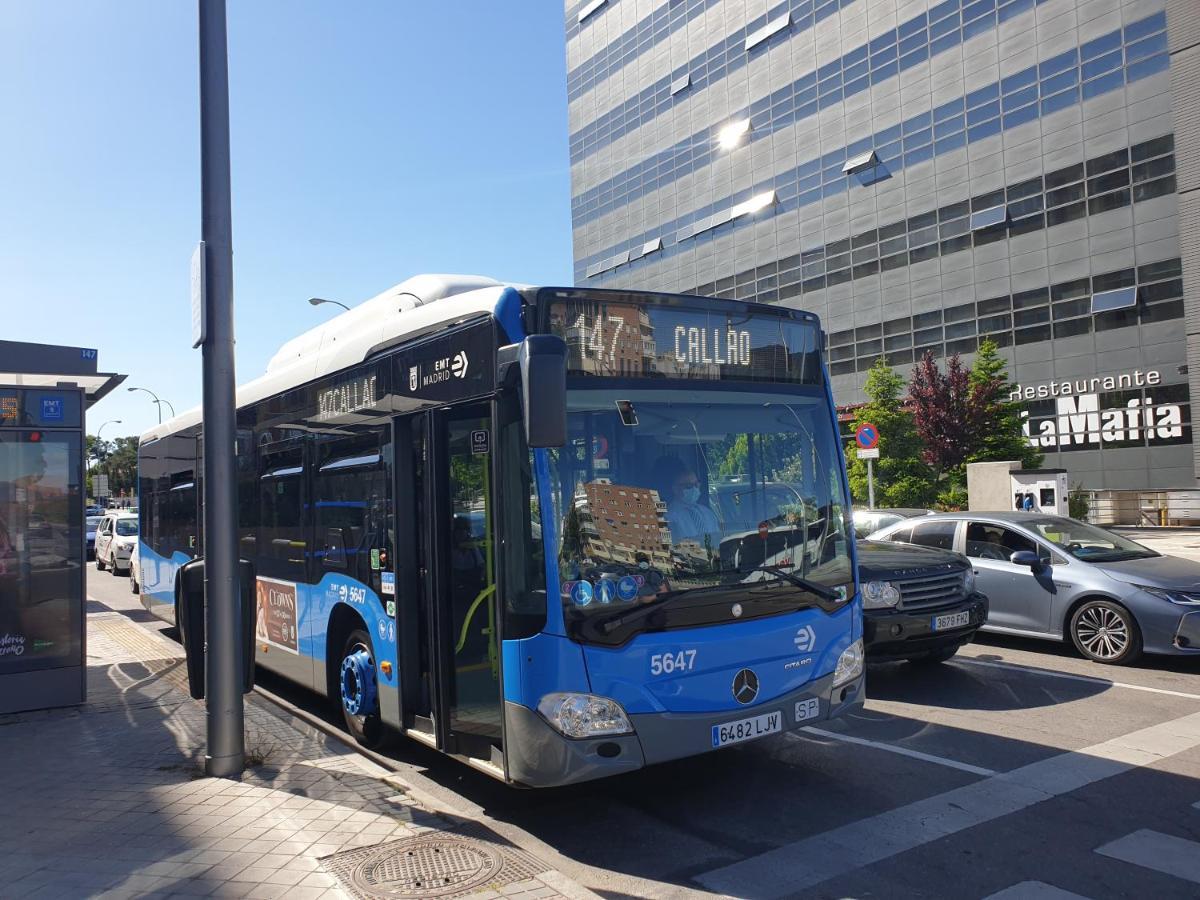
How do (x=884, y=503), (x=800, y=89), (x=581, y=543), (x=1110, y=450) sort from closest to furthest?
1. (x=581, y=543)
2. (x=884, y=503)
3. (x=1110, y=450)
4. (x=800, y=89)

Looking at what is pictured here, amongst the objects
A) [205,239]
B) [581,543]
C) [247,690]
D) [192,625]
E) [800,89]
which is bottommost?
[247,690]

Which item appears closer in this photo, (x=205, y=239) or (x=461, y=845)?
(x=461, y=845)

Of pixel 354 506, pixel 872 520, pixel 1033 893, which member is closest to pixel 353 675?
pixel 354 506

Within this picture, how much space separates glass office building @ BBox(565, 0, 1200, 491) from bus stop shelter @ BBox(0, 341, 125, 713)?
31.1 meters

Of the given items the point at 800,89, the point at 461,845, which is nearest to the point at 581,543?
the point at 461,845

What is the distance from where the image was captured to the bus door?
5312 millimetres

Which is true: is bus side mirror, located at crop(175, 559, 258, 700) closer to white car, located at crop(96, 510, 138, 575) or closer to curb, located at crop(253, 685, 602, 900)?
curb, located at crop(253, 685, 602, 900)

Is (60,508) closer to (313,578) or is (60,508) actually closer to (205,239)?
(313,578)

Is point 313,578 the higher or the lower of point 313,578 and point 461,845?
the higher

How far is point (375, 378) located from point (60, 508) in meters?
3.84

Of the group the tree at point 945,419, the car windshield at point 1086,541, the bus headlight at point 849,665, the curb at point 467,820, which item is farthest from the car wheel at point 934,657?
the tree at point 945,419

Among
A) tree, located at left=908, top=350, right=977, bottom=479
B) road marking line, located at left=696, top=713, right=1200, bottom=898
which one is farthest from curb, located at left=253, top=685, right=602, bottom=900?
tree, located at left=908, top=350, right=977, bottom=479

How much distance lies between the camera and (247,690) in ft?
20.8

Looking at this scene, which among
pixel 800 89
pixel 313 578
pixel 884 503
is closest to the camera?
pixel 313 578
